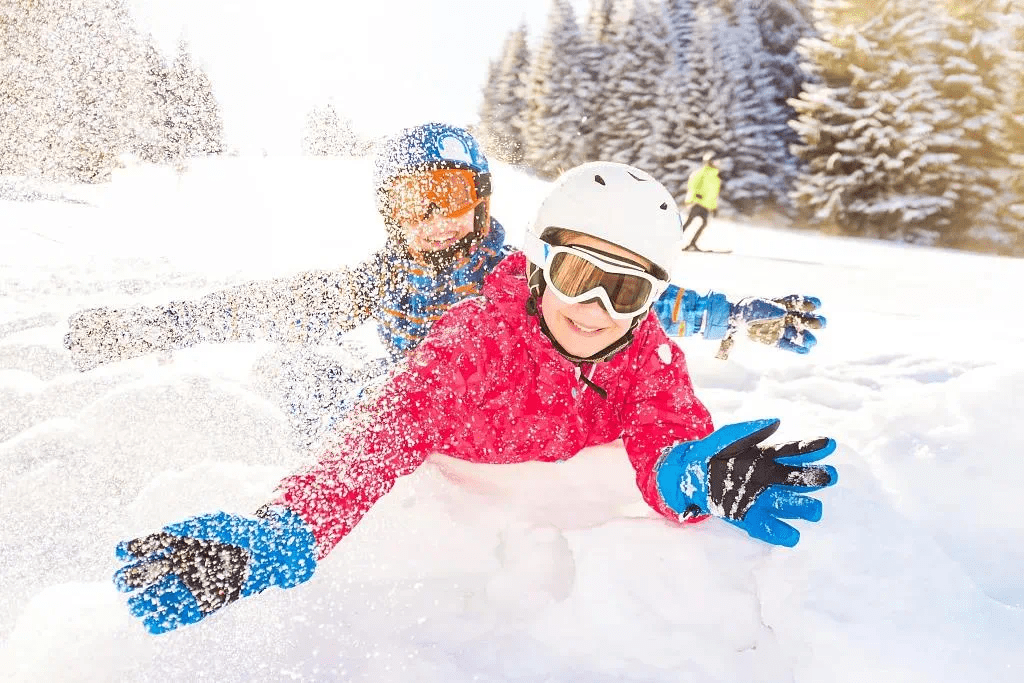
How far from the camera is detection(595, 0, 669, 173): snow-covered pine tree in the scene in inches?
1073

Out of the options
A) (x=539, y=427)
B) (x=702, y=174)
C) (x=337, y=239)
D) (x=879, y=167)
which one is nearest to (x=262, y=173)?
(x=337, y=239)

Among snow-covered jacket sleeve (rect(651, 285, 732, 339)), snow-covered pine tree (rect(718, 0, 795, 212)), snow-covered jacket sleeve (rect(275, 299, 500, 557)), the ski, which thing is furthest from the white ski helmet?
snow-covered pine tree (rect(718, 0, 795, 212))

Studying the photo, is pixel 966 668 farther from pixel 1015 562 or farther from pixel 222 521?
pixel 222 521

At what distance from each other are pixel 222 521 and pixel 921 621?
1.97m

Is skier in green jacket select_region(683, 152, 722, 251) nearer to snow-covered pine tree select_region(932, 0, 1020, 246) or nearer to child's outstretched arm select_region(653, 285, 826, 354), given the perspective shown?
snow-covered pine tree select_region(932, 0, 1020, 246)

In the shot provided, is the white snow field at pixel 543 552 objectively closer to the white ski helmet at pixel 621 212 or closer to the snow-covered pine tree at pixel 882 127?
the white ski helmet at pixel 621 212

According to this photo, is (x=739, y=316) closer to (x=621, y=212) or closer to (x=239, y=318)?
(x=621, y=212)

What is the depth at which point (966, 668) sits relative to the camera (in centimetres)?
165

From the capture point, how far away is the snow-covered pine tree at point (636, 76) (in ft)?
89.4

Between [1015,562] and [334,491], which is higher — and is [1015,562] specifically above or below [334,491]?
below

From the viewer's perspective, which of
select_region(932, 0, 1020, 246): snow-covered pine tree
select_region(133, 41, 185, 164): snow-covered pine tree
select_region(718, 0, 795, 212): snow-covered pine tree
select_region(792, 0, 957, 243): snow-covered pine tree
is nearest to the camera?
select_region(932, 0, 1020, 246): snow-covered pine tree

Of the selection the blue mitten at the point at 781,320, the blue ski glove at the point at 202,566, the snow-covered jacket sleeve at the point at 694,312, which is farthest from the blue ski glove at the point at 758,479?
the blue mitten at the point at 781,320

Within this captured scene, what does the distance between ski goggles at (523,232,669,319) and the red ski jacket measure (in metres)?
0.20

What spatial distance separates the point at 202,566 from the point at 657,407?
5.25ft
